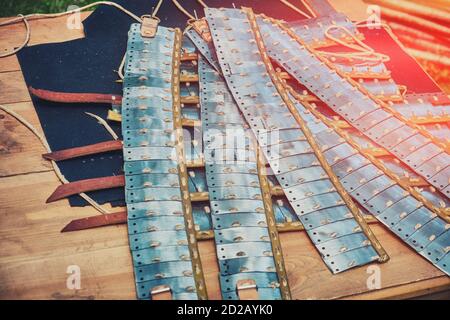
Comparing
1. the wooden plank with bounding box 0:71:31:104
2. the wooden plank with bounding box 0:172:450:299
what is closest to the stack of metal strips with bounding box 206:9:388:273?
the wooden plank with bounding box 0:172:450:299

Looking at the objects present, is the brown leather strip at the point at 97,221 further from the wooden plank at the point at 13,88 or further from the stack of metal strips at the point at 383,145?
the stack of metal strips at the point at 383,145

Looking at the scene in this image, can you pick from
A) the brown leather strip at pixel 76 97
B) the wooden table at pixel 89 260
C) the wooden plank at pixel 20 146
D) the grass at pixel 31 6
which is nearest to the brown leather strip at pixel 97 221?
the wooden table at pixel 89 260

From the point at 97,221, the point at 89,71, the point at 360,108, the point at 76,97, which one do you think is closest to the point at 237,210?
the point at 97,221

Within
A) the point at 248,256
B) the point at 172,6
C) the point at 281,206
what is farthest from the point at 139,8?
the point at 248,256

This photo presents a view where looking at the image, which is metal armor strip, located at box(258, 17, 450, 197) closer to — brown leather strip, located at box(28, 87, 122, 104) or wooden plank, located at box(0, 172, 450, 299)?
wooden plank, located at box(0, 172, 450, 299)

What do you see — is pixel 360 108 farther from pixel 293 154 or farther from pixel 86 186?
pixel 86 186
